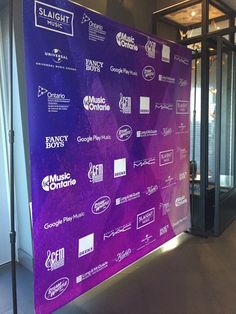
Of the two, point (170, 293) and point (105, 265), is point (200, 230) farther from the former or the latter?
point (105, 265)

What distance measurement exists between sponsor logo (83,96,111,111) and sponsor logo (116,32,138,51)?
20.6 inches

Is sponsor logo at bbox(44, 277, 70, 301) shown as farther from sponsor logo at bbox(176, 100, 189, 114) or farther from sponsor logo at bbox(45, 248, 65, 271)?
sponsor logo at bbox(176, 100, 189, 114)

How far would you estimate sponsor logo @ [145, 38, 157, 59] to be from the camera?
264cm

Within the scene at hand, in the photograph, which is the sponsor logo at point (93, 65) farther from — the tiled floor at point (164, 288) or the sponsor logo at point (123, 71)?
the tiled floor at point (164, 288)

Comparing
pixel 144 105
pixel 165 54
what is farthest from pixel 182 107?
pixel 144 105

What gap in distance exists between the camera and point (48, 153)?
1832mm

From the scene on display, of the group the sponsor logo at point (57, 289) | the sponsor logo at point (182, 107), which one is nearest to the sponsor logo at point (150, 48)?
the sponsor logo at point (182, 107)

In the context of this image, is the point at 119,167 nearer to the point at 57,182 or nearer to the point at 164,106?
the point at 57,182

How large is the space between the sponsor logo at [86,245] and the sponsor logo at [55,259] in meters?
0.16

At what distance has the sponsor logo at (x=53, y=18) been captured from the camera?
1750 millimetres

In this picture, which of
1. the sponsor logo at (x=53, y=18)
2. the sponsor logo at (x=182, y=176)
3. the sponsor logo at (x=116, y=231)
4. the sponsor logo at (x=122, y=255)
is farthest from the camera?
the sponsor logo at (x=182, y=176)

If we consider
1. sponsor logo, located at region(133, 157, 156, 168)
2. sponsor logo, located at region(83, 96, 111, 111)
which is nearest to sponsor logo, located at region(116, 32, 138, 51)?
sponsor logo, located at region(83, 96, 111, 111)

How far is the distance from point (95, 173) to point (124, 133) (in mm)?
467

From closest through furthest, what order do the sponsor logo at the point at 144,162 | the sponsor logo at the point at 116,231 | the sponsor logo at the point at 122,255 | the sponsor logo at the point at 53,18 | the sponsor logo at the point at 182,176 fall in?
the sponsor logo at the point at 53,18 → the sponsor logo at the point at 116,231 → the sponsor logo at the point at 122,255 → the sponsor logo at the point at 144,162 → the sponsor logo at the point at 182,176
